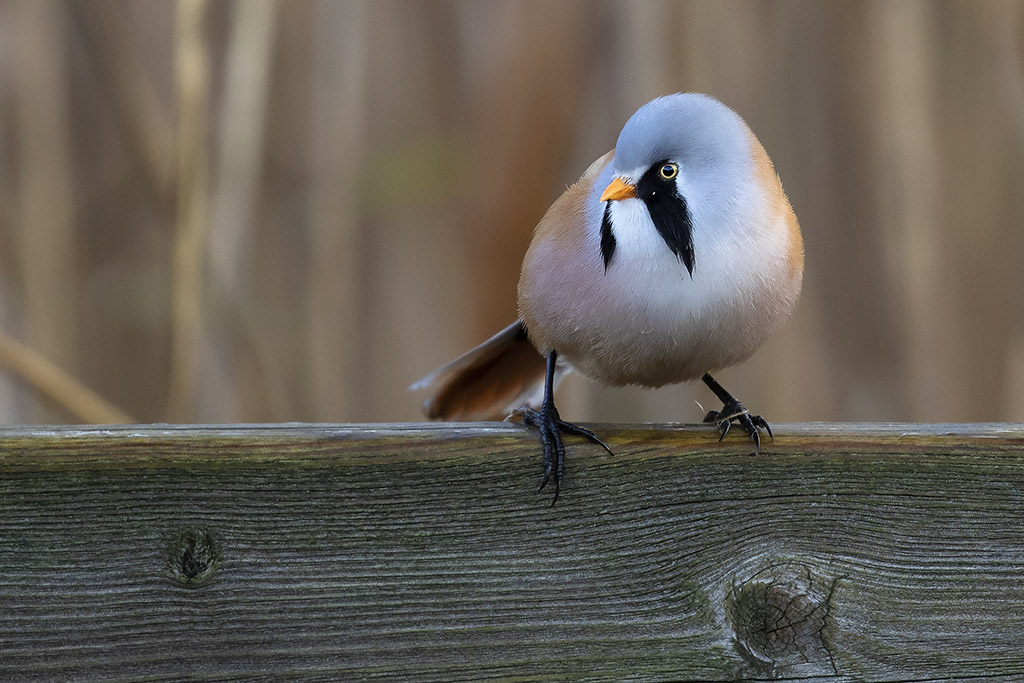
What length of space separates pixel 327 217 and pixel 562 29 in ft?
2.32

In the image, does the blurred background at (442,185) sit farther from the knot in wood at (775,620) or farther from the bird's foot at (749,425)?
the knot in wood at (775,620)

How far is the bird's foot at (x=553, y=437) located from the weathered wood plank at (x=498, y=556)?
12mm

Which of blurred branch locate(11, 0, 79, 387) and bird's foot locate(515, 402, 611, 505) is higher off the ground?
blurred branch locate(11, 0, 79, 387)

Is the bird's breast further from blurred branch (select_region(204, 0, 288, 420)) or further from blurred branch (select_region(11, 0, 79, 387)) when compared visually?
blurred branch (select_region(11, 0, 79, 387))

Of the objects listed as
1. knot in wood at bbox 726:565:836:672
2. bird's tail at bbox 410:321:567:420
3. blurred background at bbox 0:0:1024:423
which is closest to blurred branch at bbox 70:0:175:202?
blurred background at bbox 0:0:1024:423

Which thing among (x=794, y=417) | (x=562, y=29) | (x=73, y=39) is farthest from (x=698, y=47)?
(x=73, y=39)

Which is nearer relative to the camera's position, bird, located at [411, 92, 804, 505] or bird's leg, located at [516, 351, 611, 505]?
bird's leg, located at [516, 351, 611, 505]

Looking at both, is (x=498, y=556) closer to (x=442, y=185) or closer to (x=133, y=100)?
(x=442, y=185)

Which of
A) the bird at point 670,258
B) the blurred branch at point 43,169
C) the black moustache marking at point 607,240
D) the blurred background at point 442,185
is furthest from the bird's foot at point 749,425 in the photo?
the blurred branch at point 43,169

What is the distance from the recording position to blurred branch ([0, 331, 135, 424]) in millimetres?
1714

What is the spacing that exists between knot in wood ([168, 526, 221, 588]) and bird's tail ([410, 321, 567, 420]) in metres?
0.58

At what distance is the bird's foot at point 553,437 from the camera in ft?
3.46

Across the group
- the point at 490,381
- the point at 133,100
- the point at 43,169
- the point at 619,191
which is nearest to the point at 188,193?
the point at 133,100

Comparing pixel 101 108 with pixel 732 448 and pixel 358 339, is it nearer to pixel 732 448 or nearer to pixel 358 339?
pixel 358 339
